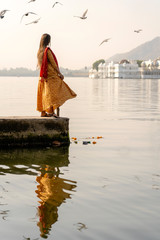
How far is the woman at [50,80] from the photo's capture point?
333 inches

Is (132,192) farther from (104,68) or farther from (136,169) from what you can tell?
(104,68)

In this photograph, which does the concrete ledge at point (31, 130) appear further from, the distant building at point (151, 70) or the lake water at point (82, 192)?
the distant building at point (151, 70)

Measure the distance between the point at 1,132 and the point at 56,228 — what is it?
169 inches

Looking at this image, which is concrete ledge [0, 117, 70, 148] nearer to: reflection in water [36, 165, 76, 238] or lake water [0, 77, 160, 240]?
lake water [0, 77, 160, 240]

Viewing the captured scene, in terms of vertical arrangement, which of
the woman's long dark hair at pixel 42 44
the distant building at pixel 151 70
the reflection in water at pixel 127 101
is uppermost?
the distant building at pixel 151 70

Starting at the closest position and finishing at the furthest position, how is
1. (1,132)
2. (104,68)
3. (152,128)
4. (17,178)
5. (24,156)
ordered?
(17,178)
(24,156)
(1,132)
(152,128)
(104,68)

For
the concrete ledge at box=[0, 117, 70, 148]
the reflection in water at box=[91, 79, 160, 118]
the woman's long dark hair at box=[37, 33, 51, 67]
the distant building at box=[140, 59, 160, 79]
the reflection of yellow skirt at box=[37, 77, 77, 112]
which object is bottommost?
the reflection in water at box=[91, 79, 160, 118]

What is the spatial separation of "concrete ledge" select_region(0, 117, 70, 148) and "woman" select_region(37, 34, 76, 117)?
37 cm

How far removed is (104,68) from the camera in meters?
185

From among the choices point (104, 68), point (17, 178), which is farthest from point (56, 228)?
point (104, 68)

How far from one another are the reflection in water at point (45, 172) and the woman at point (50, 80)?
2.96 ft

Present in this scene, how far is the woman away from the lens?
8.46 m

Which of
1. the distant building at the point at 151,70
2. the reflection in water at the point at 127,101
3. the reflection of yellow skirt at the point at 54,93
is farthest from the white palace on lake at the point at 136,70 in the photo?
the reflection of yellow skirt at the point at 54,93

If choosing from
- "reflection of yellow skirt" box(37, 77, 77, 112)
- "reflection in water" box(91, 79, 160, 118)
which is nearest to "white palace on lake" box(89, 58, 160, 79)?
"reflection in water" box(91, 79, 160, 118)
